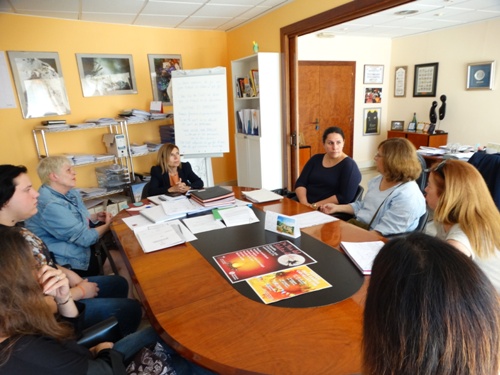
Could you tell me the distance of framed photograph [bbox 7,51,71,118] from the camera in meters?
3.49

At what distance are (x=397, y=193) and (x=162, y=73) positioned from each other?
3570mm

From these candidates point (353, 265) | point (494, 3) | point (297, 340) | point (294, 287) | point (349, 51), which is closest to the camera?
point (297, 340)

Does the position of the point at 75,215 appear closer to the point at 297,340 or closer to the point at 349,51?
the point at 297,340

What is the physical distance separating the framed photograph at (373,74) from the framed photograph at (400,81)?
0.25 metres

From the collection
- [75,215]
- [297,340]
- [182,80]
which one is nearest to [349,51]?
[182,80]

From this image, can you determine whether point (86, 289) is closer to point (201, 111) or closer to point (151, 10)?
point (201, 111)

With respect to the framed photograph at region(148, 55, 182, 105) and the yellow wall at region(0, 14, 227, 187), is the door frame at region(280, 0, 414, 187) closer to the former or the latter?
the yellow wall at region(0, 14, 227, 187)

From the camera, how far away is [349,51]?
5637mm

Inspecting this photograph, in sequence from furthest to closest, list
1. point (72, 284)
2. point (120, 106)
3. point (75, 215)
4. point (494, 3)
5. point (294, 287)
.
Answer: point (120, 106) → point (494, 3) → point (75, 215) → point (72, 284) → point (294, 287)

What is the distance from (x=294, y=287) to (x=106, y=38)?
3974 mm

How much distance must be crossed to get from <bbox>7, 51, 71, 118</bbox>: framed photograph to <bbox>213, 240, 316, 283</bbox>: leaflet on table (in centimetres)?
329

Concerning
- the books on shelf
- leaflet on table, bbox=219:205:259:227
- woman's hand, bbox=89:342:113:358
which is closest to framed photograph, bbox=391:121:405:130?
leaflet on table, bbox=219:205:259:227

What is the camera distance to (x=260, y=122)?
3908 millimetres

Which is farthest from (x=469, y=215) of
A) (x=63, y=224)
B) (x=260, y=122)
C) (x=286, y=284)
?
(x=260, y=122)
